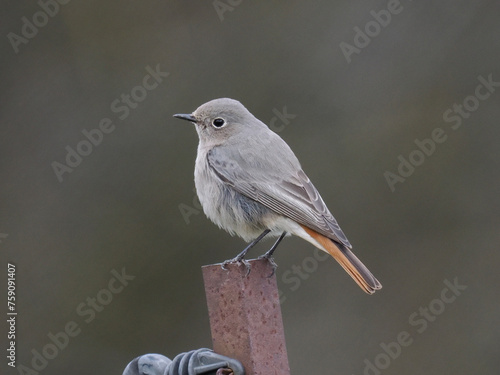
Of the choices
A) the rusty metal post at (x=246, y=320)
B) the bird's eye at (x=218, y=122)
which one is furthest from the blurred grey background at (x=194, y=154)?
the rusty metal post at (x=246, y=320)

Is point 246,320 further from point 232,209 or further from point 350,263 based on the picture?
point 232,209

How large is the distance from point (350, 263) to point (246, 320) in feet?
4.47

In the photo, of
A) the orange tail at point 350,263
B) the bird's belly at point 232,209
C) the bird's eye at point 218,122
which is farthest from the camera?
the bird's eye at point 218,122

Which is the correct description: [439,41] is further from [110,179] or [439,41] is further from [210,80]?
[110,179]

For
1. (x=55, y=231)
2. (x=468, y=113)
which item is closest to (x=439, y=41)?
(x=468, y=113)

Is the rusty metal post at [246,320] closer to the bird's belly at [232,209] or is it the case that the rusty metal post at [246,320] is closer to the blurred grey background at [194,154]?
the bird's belly at [232,209]

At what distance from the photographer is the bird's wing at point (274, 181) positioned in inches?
189

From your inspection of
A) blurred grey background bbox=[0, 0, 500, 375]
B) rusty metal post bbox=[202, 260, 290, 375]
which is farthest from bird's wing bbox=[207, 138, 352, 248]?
blurred grey background bbox=[0, 0, 500, 375]

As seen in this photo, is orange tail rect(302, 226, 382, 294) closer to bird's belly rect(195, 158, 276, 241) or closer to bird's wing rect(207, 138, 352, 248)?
bird's wing rect(207, 138, 352, 248)

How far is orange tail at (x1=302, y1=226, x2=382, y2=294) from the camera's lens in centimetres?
424

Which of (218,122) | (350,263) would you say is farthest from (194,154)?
(350,263)

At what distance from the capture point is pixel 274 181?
4.95 m

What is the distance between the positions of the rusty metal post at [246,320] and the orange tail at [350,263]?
1.08 meters

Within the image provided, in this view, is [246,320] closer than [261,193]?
Yes
